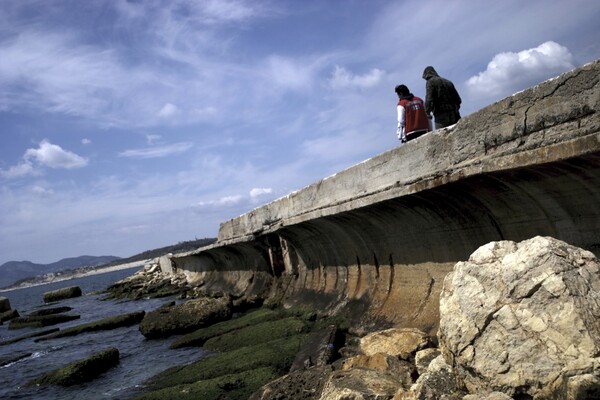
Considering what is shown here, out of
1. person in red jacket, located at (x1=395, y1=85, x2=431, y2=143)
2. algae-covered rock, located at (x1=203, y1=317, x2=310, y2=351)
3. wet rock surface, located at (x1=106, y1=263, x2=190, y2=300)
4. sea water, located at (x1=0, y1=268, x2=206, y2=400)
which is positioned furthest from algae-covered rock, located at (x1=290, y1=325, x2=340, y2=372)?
wet rock surface, located at (x1=106, y1=263, x2=190, y2=300)

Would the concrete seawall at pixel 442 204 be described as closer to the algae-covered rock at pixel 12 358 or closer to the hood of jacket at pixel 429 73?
the hood of jacket at pixel 429 73

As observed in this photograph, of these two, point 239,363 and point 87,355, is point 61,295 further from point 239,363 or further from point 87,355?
point 239,363

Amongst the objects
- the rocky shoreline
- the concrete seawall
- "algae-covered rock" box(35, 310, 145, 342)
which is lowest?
"algae-covered rock" box(35, 310, 145, 342)

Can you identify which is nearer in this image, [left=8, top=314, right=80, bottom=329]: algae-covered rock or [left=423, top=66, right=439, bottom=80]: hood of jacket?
[left=423, top=66, right=439, bottom=80]: hood of jacket

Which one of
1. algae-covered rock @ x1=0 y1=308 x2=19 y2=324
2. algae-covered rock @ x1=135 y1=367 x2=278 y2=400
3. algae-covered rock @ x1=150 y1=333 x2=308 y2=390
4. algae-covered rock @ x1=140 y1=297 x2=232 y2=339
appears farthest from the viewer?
algae-covered rock @ x1=0 y1=308 x2=19 y2=324

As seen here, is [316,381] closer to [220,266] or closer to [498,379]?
[498,379]

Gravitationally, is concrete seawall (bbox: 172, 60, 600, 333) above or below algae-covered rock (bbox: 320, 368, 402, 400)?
above

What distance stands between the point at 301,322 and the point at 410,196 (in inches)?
137

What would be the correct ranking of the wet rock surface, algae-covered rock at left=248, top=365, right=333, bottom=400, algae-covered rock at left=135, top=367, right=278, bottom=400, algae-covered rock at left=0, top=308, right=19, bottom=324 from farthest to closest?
algae-covered rock at left=0, top=308, right=19, bottom=324, the wet rock surface, algae-covered rock at left=135, top=367, right=278, bottom=400, algae-covered rock at left=248, top=365, right=333, bottom=400

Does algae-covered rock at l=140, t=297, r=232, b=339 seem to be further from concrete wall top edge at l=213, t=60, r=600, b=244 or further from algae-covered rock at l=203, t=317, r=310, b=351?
concrete wall top edge at l=213, t=60, r=600, b=244

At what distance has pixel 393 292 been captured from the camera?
6.60 meters

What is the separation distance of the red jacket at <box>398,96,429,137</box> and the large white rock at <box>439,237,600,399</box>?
3745mm

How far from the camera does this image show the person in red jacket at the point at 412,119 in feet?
22.5

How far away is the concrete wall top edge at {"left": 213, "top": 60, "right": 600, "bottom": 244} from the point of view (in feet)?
11.6
